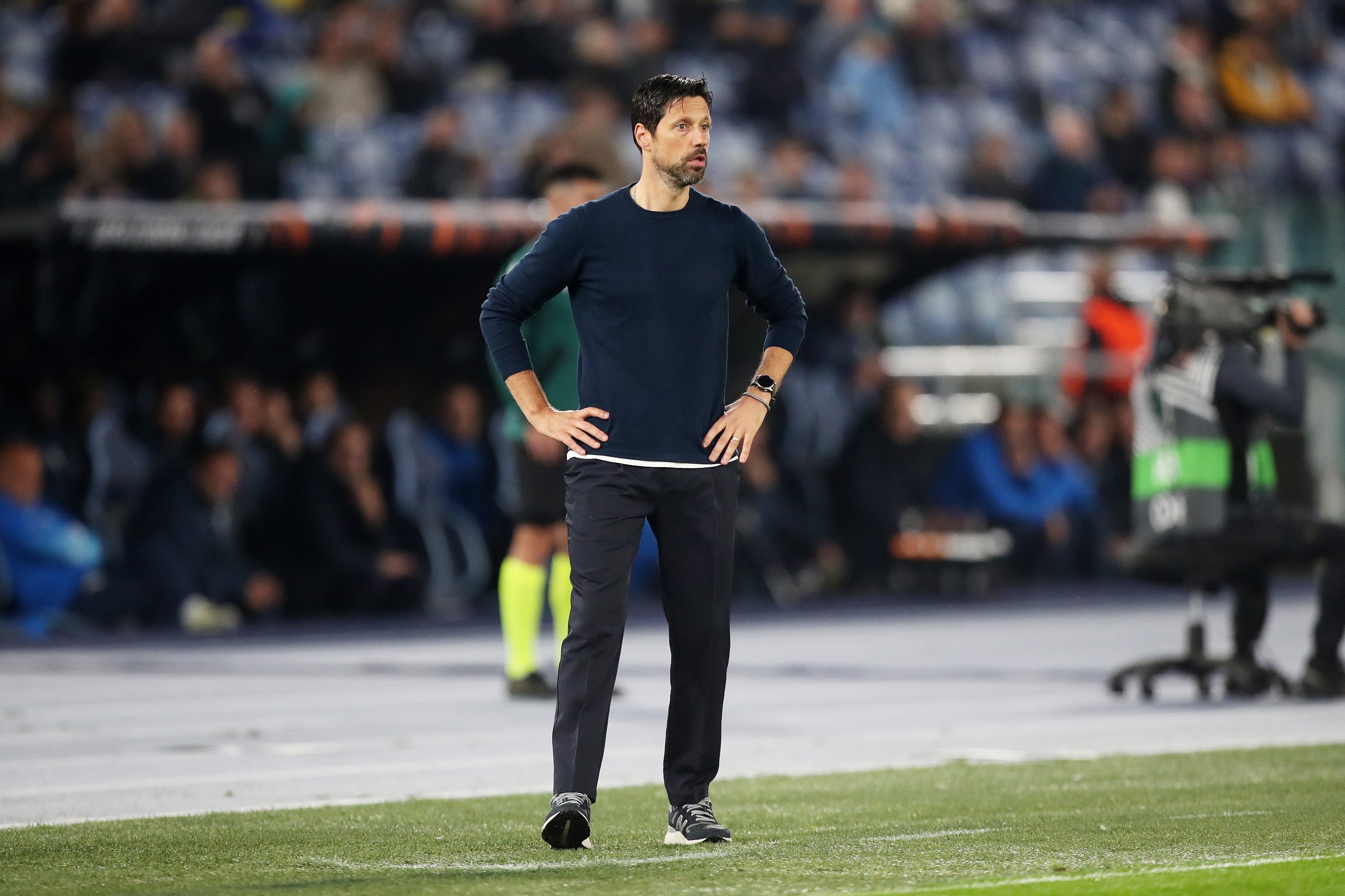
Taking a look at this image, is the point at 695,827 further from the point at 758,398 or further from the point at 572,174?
the point at 572,174

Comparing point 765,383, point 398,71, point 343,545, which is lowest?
point 343,545

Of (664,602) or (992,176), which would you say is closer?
(664,602)

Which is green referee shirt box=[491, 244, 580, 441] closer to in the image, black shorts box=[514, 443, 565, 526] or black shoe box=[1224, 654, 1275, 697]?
black shorts box=[514, 443, 565, 526]

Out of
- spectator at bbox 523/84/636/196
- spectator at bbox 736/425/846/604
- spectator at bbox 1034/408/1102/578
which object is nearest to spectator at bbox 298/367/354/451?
spectator at bbox 523/84/636/196

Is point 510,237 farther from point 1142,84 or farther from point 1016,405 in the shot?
point 1142,84

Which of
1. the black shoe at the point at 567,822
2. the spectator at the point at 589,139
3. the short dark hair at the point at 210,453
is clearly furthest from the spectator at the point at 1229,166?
the black shoe at the point at 567,822

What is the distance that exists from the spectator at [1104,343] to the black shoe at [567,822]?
1516 cm

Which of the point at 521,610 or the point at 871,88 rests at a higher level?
the point at 871,88

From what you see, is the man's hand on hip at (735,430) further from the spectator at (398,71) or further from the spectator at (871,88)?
the spectator at (871,88)

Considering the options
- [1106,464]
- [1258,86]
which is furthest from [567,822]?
[1258,86]

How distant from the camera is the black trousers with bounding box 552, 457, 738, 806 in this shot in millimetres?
5566

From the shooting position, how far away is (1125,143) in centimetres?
2214

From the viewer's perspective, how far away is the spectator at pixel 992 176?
20203mm

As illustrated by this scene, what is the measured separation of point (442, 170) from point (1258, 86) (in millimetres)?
11488
